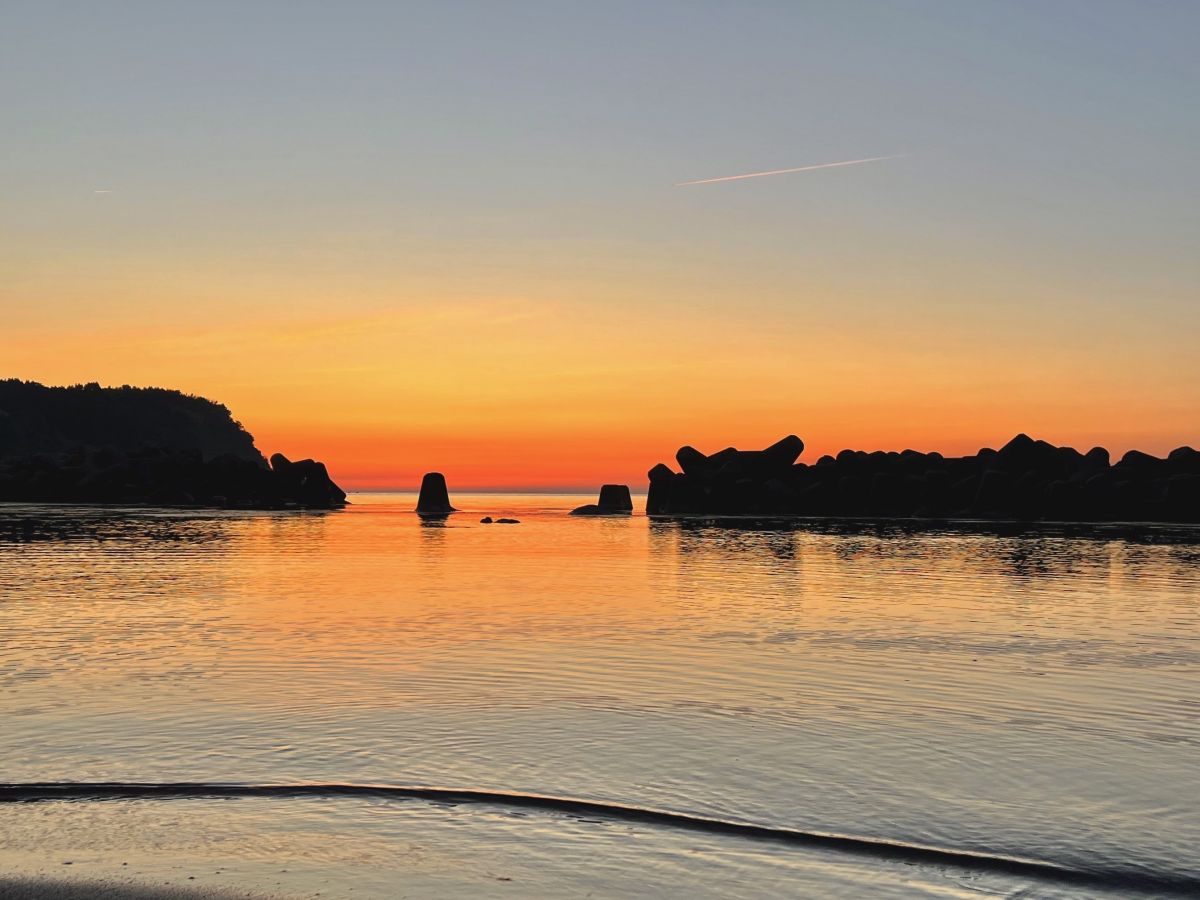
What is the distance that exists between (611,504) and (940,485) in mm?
49705

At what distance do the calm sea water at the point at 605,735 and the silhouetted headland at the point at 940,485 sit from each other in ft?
288

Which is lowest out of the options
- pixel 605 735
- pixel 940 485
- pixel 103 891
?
pixel 605 735

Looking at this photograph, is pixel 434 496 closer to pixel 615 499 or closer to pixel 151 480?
pixel 615 499

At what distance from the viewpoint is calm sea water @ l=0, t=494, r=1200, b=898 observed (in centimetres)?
788

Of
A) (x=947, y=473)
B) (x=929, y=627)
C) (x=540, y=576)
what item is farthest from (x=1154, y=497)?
(x=929, y=627)

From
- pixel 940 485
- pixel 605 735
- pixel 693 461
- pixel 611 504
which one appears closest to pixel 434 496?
pixel 611 504

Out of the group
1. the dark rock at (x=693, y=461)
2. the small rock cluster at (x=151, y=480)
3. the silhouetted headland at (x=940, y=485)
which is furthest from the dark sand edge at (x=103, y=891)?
the small rock cluster at (x=151, y=480)

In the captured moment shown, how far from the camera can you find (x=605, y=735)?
12586 mm

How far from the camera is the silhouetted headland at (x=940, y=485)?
110812 millimetres

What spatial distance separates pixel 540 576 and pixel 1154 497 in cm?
9040

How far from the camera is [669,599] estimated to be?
3103cm

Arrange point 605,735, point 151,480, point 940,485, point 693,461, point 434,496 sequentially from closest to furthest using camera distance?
point 605,735 < point 940,485 < point 693,461 < point 434,496 < point 151,480

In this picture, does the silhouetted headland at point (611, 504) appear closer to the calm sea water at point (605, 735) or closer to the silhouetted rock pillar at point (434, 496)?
the silhouetted rock pillar at point (434, 496)

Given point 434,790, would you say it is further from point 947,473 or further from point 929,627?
point 947,473
